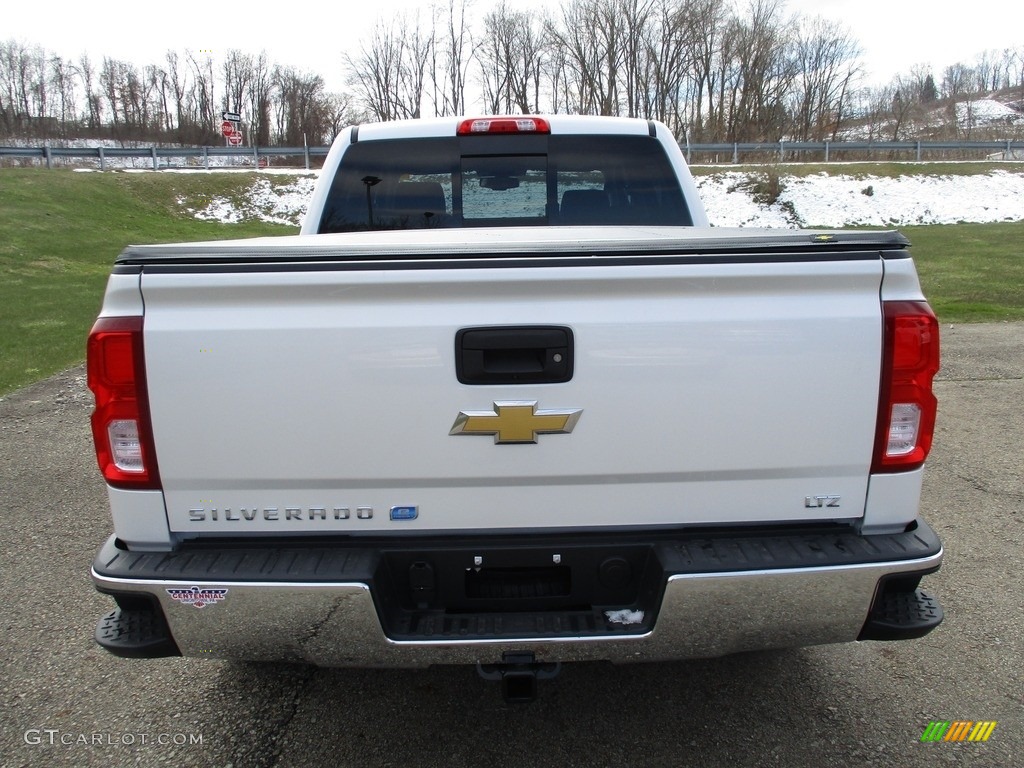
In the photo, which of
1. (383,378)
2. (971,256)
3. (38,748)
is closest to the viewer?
(383,378)

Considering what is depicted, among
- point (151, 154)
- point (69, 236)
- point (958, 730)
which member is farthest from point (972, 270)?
point (151, 154)

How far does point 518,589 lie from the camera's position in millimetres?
2170

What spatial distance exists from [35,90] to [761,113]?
63802 mm

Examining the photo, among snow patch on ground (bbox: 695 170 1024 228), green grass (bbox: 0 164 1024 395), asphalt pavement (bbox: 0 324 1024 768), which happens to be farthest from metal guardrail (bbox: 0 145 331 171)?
asphalt pavement (bbox: 0 324 1024 768)

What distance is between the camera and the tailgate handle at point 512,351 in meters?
1.93

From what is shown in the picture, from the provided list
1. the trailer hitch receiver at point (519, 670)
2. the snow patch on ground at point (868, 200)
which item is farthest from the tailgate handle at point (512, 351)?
the snow patch on ground at point (868, 200)

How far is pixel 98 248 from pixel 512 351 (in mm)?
22682

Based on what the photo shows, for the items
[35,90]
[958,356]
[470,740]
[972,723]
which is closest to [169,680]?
[470,740]

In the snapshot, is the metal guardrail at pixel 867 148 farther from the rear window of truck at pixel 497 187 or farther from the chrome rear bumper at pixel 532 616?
the chrome rear bumper at pixel 532 616

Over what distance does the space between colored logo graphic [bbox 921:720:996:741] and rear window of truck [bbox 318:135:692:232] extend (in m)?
2.42

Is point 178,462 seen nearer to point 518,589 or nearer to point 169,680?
point 518,589

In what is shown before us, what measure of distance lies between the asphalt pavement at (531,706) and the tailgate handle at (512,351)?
138cm

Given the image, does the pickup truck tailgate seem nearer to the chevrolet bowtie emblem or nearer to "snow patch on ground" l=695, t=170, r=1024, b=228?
the chevrolet bowtie emblem

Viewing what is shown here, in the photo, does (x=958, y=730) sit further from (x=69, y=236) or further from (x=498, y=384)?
(x=69, y=236)
